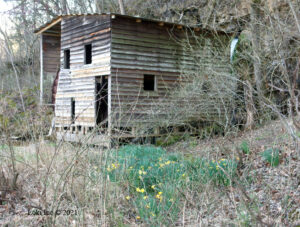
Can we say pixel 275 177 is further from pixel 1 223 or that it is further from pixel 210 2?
pixel 210 2

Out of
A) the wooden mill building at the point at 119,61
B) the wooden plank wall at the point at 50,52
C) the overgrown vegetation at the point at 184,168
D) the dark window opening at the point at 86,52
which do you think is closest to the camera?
the overgrown vegetation at the point at 184,168

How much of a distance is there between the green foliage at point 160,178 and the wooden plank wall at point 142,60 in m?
4.86

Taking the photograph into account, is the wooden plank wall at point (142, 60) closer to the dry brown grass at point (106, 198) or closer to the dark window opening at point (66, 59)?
the dark window opening at point (66, 59)

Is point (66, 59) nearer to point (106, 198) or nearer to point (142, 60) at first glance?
point (142, 60)

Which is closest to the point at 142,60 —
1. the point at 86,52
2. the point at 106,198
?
the point at 86,52

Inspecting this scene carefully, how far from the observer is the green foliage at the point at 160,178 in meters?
4.05

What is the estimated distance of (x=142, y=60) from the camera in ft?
45.0

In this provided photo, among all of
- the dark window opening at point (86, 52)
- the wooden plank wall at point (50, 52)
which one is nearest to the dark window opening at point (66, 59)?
the dark window opening at point (86, 52)

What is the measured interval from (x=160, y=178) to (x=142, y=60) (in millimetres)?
8986

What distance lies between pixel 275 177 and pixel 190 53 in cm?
996

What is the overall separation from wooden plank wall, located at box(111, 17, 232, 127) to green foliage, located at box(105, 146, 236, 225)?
4.86 metres

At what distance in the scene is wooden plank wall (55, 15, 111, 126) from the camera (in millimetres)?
13211

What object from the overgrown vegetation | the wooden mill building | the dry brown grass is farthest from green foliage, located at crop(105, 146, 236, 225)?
the wooden mill building

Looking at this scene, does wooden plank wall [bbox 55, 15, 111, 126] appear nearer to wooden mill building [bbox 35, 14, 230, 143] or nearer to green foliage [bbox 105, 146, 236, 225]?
wooden mill building [bbox 35, 14, 230, 143]
